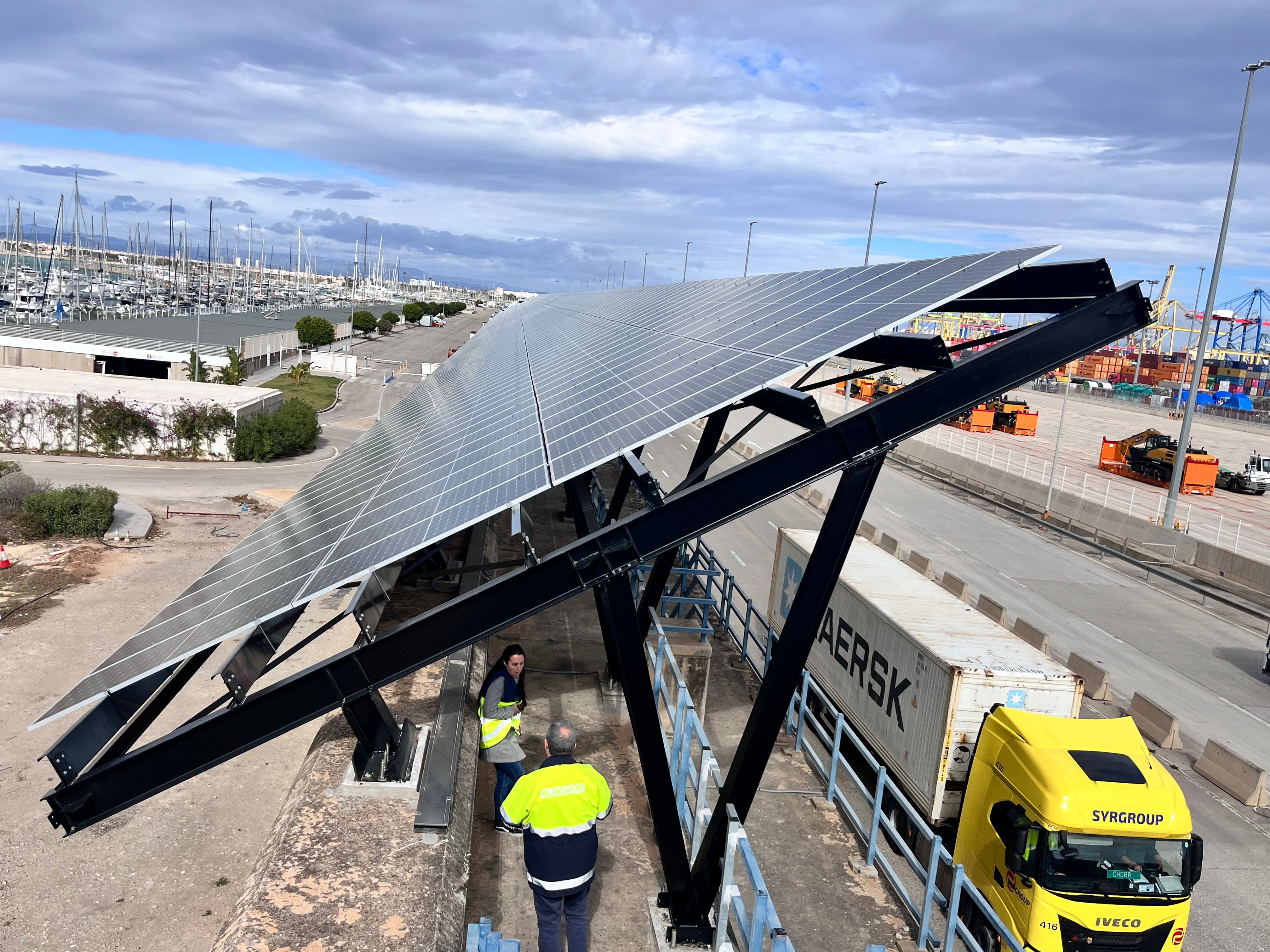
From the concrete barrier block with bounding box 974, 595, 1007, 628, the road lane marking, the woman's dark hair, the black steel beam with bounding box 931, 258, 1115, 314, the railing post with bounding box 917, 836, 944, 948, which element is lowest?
the road lane marking

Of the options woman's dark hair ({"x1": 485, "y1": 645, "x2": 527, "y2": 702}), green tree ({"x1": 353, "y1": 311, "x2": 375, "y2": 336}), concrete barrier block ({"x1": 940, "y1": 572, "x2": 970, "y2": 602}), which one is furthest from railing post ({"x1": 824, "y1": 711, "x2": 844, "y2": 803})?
green tree ({"x1": 353, "y1": 311, "x2": 375, "y2": 336})

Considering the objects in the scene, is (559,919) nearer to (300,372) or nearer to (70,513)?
(70,513)

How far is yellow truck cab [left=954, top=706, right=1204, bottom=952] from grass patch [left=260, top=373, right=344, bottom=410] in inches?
1825

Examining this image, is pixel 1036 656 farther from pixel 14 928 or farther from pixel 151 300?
pixel 151 300

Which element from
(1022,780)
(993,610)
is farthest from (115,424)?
(1022,780)

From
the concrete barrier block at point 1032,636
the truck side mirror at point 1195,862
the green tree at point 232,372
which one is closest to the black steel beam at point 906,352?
the truck side mirror at point 1195,862

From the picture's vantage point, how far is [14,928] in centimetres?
812

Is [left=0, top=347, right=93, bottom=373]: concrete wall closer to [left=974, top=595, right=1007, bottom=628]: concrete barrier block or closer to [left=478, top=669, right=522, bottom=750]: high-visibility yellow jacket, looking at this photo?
[left=974, top=595, right=1007, bottom=628]: concrete barrier block

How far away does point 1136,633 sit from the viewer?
2209cm

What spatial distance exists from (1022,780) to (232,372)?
1805 inches

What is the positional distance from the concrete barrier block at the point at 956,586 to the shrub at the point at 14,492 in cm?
2349

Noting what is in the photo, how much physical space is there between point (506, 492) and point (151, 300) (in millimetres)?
144959

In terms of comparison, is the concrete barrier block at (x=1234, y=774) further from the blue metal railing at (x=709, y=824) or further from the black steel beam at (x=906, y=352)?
the black steel beam at (x=906, y=352)

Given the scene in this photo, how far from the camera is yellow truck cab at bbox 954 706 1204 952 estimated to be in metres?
7.82
